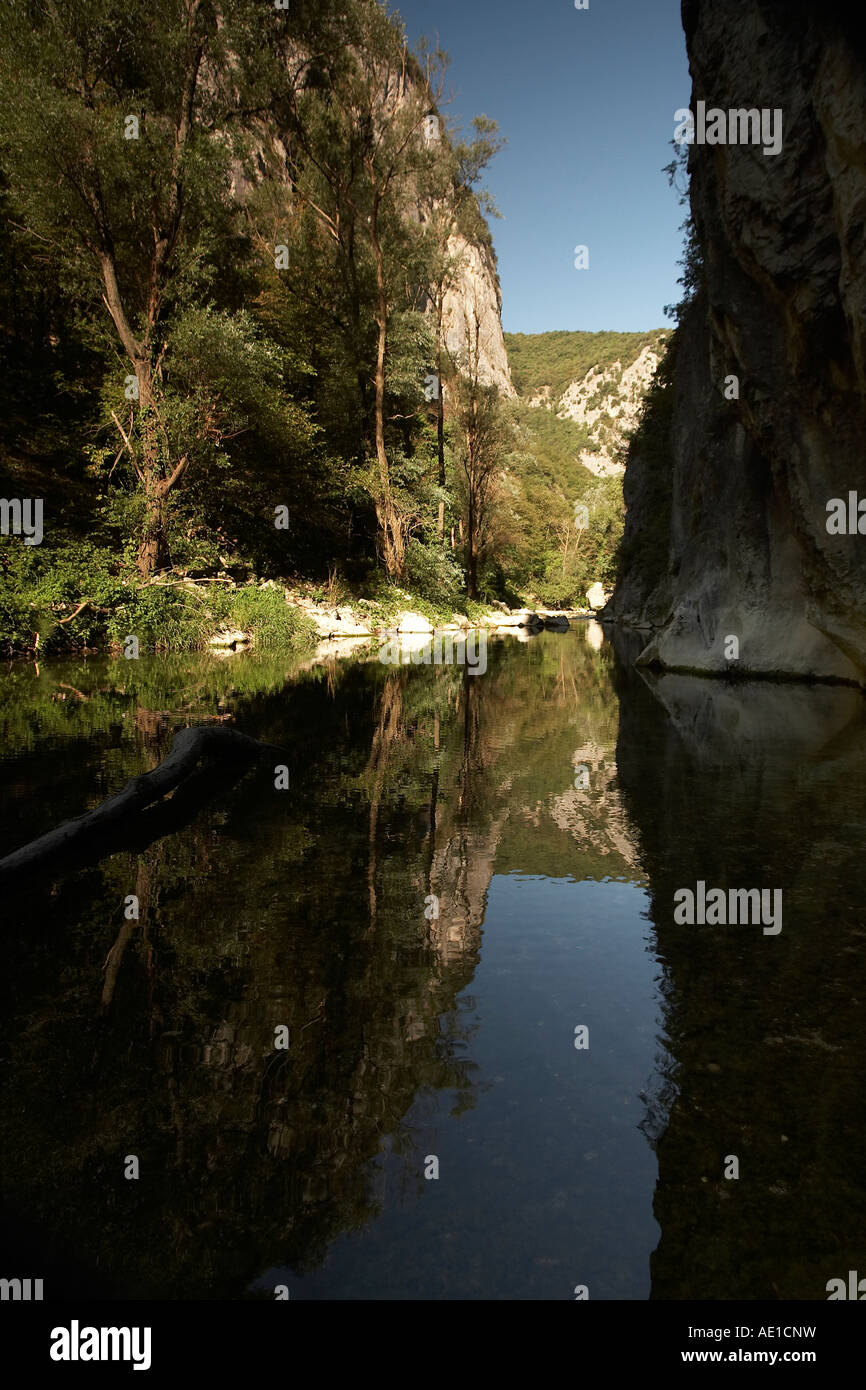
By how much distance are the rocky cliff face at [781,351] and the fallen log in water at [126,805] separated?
437 inches

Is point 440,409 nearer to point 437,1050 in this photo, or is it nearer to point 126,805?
point 126,805

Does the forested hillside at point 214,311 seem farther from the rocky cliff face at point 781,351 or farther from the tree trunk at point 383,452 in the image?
the rocky cliff face at point 781,351

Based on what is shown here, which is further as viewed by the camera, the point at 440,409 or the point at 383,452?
the point at 440,409

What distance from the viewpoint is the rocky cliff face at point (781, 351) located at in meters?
11.3

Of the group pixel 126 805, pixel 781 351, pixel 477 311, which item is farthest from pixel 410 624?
pixel 126 805

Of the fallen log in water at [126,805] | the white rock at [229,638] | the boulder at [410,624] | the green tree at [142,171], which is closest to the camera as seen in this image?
the fallen log in water at [126,805]

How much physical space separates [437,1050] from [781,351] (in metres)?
16.2

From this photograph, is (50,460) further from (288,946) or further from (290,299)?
(288,946)

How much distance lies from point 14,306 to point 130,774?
2436cm

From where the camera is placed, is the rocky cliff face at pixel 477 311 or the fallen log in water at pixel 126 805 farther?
the rocky cliff face at pixel 477 311

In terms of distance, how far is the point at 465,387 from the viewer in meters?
40.9

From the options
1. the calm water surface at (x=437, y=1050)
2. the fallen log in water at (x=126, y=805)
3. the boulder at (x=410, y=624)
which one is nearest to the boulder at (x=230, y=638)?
the boulder at (x=410, y=624)

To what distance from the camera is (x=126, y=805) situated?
228 inches

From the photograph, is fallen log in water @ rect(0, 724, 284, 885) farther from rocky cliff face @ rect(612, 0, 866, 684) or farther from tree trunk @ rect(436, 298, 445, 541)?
tree trunk @ rect(436, 298, 445, 541)
